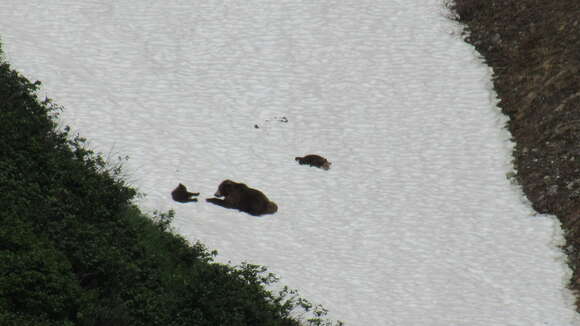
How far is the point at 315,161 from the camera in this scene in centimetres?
1994

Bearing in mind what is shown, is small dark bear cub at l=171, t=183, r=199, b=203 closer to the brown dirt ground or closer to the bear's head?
the bear's head

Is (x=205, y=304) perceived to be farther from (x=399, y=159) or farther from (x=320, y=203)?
(x=399, y=159)

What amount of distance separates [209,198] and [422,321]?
536cm

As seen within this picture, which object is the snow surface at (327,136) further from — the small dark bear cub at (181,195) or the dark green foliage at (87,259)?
the dark green foliage at (87,259)

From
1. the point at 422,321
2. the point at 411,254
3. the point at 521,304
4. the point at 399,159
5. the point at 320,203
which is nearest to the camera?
the point at 422,321

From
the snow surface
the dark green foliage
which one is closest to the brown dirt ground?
the snow surface

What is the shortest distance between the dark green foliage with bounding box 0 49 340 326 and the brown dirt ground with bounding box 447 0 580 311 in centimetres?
730

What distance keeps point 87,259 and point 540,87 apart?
15.6 m

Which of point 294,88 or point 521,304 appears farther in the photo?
point 294,88

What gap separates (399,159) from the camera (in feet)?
67.7

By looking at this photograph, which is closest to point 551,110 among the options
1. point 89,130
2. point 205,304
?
point 89,130

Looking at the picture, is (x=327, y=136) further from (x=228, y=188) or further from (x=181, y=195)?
(x=181, y=195)

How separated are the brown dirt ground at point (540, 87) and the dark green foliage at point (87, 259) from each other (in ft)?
24.0

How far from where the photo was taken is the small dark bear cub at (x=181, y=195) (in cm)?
1670
